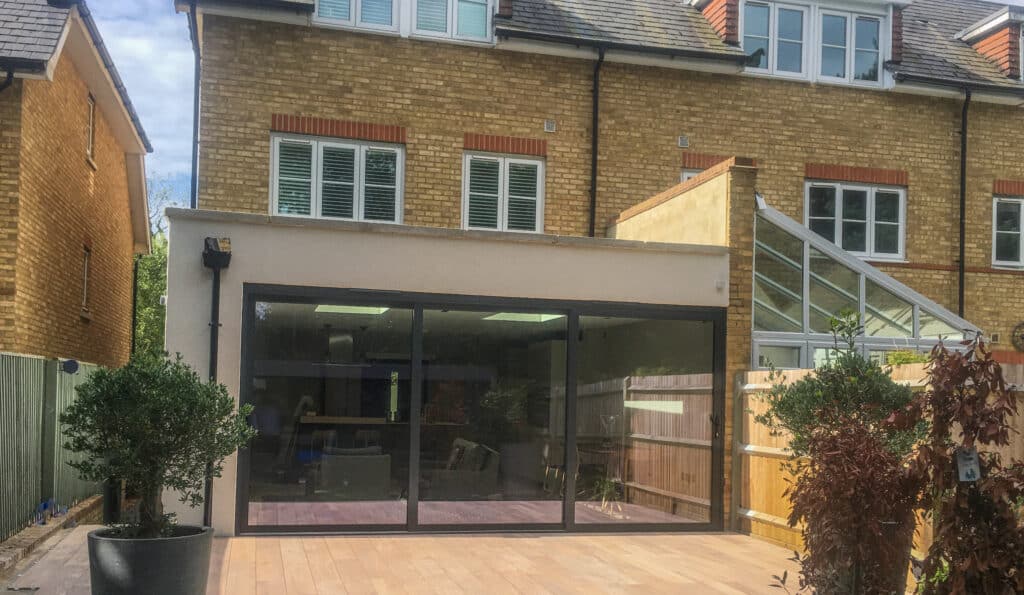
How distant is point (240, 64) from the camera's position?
522 inches

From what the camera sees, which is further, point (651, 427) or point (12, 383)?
point (651, 427)

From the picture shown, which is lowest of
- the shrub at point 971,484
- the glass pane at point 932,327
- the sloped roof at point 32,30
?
the shrub at point 971,484

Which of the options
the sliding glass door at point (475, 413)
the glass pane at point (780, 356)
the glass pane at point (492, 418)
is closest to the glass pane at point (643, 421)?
the sliding glass door at point (475, 413)

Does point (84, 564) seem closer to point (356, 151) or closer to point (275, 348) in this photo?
point (275, 348)

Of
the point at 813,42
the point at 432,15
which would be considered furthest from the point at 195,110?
the point at 813,42

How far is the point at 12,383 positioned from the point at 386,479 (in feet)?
11.8

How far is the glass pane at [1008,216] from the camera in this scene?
52.8ft

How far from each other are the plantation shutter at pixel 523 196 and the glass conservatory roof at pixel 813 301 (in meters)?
3.62

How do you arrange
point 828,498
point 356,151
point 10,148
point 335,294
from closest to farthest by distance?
point 828,498, point 335,294, point 10,148, point 356,151

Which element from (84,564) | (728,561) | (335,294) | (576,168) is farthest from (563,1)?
(84,564)

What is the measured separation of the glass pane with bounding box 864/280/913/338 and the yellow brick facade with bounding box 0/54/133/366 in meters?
9.94

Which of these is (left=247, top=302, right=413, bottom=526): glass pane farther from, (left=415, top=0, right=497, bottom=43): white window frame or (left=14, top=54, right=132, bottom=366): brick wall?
(left=415, top=0, right=497, bottom=43): white window frame

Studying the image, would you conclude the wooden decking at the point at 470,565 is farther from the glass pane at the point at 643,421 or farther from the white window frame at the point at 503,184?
the white window frame at the point at 503,184

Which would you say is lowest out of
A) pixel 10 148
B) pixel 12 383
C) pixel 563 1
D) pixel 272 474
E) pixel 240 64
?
pixel 272 474
